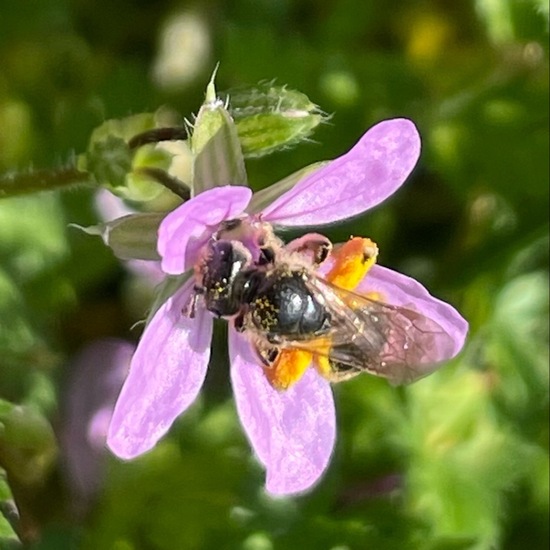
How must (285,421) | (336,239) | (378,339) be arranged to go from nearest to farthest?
(378,339)
(285,421)
(336,239)

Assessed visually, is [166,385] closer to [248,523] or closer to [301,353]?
[301,353]

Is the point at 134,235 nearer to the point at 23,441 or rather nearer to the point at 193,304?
the point at 193,304

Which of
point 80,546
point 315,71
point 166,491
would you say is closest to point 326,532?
point 166,491

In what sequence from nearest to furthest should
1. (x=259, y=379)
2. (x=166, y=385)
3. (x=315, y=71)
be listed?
(x=166, y=385)
(x=259, y=379)
(x=315, y=71)

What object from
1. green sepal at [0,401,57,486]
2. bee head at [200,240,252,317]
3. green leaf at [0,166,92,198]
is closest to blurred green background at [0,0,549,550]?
green sepal at [0,401,57,486]

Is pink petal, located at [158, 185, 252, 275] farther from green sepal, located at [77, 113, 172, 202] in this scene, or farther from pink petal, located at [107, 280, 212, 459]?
green sepal, located at [77, 113, 172, 202]

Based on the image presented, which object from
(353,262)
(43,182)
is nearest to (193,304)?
(353,262)

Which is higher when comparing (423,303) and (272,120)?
(272,120)
